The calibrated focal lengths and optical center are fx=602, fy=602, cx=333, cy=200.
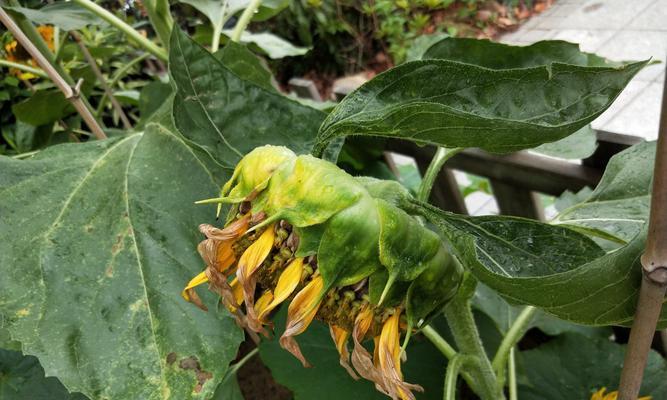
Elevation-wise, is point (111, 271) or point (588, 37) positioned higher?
point (111, 271)

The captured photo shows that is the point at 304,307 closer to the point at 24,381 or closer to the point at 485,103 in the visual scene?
the point at 485,103

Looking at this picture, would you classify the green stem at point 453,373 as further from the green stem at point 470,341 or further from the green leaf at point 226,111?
the green leaf at point 226,111

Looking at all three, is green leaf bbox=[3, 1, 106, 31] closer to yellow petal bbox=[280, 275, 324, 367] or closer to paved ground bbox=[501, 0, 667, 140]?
yellow petal bbox=[280, 275, 324, 367]

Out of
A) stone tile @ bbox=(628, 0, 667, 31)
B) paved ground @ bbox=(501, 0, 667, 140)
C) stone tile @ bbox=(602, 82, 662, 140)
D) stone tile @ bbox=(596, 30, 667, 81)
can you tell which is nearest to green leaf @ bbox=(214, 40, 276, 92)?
paved ground @ bbox=(501, 0, 667, 140)

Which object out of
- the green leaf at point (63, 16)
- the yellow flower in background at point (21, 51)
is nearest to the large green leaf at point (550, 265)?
the green leaf at point (63, 16)

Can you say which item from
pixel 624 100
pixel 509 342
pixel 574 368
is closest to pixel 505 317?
pixel 574 368

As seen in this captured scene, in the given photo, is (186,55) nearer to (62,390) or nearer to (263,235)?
(263,235)
